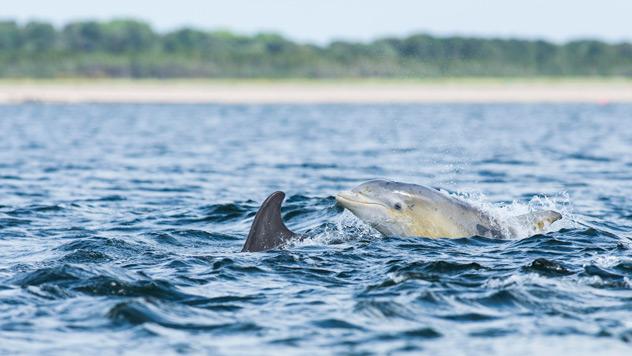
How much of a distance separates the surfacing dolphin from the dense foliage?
137459 millimetres

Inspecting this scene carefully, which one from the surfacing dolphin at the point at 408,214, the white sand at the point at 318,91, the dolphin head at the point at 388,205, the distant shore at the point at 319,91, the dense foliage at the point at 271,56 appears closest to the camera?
the surfacing dolphin at the point at 408,214

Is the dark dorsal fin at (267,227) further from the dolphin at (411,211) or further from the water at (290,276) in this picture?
the dolphin at (411,211)

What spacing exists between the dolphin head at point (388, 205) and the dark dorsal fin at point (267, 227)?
1.15m

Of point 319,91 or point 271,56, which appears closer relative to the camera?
point 319,91

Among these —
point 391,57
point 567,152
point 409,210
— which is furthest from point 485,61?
point 409,210

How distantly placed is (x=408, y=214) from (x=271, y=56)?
15272 cm

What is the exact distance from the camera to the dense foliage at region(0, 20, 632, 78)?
6098 inches

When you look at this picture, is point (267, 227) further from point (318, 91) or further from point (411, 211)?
point (318, 91)

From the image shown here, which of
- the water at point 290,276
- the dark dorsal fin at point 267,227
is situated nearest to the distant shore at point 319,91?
the water at point 290,276

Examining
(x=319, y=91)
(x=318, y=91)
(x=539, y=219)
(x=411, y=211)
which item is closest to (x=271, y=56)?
(x=318, y=91)

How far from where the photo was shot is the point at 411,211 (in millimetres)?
15688

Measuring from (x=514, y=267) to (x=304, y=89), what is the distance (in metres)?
135

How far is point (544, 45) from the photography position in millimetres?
179625

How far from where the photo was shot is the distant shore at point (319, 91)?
134000mm
